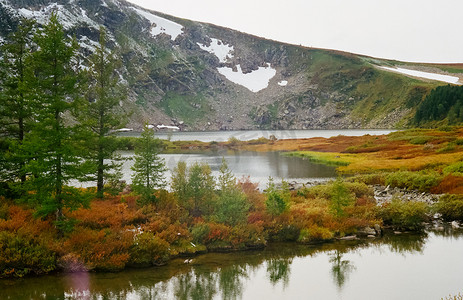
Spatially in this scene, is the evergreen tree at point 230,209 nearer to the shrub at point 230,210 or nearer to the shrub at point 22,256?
the shrub at point 230,210

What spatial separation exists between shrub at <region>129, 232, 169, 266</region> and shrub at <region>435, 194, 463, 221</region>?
2280 centimetres

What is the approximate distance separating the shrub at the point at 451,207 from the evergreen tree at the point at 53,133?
2772 cm

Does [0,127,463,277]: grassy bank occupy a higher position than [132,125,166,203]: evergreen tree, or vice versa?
[132,125,166,203]: evergreen tree

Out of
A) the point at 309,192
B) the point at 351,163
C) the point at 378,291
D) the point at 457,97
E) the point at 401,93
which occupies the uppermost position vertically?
the point at 401,93

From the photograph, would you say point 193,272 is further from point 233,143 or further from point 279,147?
point 233,143

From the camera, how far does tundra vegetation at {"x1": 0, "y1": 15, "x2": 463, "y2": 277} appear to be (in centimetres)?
1877

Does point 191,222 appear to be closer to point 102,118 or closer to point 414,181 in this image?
point 102,118

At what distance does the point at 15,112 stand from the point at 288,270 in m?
21.1

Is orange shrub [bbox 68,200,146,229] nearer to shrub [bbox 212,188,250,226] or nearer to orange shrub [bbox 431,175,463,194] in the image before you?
shrub [bbox 212,188,250,226]

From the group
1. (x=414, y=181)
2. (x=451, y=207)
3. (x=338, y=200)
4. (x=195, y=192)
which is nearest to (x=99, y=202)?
(x=195, y=192)

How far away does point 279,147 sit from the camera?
102625 millimetres

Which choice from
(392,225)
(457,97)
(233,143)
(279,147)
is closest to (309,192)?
(392,225)

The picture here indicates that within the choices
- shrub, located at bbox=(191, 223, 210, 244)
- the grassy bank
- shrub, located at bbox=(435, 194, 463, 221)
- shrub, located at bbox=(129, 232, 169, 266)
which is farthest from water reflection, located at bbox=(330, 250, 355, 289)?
shrub, located at bbox=(435, 194, 463, 221)

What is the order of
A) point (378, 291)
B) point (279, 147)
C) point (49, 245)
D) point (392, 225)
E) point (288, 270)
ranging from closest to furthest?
point (378, 291) < point (49, 245) < point (288, 270) < point (392, 225) < point (279, 147)
